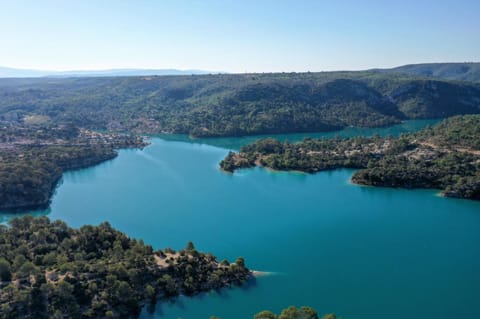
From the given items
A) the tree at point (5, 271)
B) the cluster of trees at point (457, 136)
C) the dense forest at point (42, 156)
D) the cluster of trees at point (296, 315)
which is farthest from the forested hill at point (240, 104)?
the cluster of trees at point (296, 315)

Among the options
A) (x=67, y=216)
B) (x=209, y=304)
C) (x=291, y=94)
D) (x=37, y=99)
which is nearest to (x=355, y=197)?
(x=209, y=304)

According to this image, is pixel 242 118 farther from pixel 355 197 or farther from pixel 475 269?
pixel 475 269

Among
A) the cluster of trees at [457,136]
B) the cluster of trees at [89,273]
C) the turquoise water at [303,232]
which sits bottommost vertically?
the turquoise water at [303,232]

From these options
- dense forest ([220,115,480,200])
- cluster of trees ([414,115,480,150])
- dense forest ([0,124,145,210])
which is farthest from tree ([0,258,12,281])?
cluster of trees ([414,115,480,150])

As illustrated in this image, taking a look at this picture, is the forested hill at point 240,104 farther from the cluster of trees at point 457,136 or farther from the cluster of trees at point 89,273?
the cluster of trees at point 89,273

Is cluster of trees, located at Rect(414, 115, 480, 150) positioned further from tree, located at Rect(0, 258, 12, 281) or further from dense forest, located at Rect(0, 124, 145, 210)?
tree, located at Rect(0, 258, 12, 281)

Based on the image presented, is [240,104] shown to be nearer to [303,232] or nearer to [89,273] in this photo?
[303,232]
